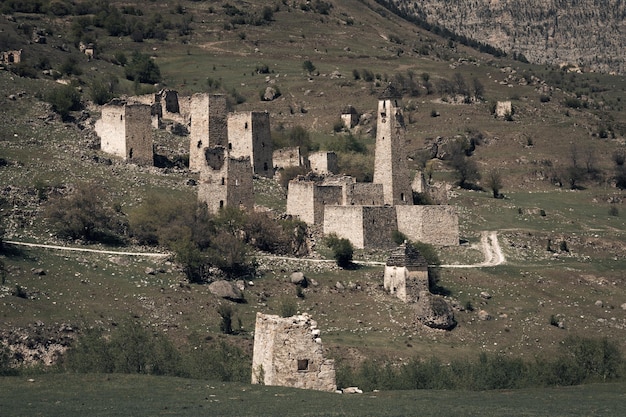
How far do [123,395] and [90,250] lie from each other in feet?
96.8

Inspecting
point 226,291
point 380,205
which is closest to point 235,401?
point 226,291

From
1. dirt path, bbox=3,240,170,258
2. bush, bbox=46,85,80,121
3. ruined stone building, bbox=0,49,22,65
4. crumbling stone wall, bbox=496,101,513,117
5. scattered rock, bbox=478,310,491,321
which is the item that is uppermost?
ruined stone building, bbox=0,49,22,65

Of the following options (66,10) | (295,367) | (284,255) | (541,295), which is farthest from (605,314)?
(66,10)

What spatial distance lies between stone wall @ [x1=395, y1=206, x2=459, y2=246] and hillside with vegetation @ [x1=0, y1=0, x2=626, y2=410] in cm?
116

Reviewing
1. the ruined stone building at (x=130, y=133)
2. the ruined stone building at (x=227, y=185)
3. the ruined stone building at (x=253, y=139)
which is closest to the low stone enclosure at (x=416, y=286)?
the ruined stone building at (x=227, y=185)

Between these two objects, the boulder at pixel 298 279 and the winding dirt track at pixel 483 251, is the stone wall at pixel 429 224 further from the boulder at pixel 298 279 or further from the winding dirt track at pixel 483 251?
the boulder at pixel 298 279

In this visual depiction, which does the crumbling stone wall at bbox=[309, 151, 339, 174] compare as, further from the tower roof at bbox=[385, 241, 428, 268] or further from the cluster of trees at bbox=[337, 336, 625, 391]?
the cluster of trees at bbox=[337, 336, 625, 391]

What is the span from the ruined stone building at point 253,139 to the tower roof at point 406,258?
15398mm

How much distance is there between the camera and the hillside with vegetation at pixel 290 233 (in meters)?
55.8

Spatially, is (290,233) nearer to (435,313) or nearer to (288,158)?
(435,313)

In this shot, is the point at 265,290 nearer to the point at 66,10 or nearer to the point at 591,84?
the point at 66,10

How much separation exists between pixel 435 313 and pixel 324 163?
→ 67.6 feet

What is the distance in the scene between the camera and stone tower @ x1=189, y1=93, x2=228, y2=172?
267 feet

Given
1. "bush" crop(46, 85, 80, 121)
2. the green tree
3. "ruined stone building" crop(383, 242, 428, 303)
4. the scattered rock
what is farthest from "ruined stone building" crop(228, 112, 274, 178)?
the green tree
